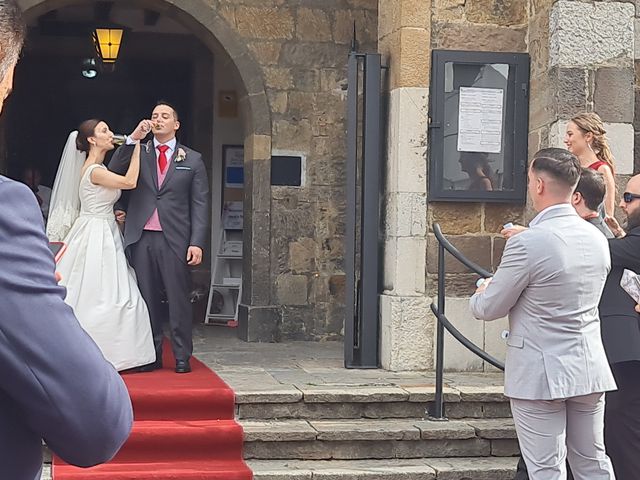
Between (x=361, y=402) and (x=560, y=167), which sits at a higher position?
(x=560, y=167)

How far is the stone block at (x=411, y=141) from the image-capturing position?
6688 millimetres

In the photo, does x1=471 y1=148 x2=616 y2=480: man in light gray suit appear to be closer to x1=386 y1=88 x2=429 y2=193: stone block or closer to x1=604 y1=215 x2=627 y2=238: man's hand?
x1=604 y1=215 x2=627 y2=238: man's hand

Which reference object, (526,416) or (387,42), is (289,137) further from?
(526,416)

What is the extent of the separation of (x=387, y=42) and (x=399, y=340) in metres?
2.00

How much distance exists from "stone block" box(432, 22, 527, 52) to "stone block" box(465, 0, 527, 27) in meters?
0.04

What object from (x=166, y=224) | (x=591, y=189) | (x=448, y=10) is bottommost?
(x=166, y=224)

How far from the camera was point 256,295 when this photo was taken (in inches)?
327

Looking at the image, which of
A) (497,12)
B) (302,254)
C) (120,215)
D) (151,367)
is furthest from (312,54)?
(151,367)

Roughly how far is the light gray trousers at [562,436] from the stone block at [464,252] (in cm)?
289

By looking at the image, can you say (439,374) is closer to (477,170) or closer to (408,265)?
(408,265)

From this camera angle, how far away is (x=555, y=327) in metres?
3.75

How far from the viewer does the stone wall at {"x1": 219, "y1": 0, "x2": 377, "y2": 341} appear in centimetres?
831

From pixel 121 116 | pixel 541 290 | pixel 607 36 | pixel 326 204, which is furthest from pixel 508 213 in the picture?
pixel 121 116

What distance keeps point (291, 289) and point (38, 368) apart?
7.20 m
